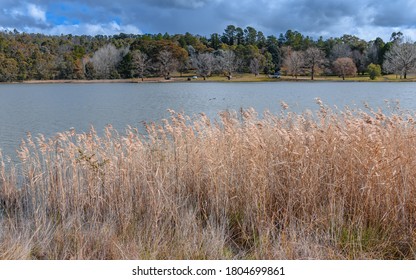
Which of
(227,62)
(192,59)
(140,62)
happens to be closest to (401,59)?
(227,62)

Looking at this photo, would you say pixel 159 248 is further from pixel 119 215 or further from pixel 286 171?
pixel 286 171

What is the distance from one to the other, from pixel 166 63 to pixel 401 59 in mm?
49021

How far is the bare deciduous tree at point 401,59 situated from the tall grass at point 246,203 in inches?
2526

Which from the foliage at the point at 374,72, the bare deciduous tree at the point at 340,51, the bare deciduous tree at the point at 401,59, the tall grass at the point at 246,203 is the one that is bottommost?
the tall grass at the point at 246,203

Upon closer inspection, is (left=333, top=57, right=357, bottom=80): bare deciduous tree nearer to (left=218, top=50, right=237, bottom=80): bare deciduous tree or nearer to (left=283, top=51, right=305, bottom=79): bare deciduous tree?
(left=283, top=51, right=305, bottom=79): bare deciduous tree

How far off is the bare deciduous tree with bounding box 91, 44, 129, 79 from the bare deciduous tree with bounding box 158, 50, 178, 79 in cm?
1064

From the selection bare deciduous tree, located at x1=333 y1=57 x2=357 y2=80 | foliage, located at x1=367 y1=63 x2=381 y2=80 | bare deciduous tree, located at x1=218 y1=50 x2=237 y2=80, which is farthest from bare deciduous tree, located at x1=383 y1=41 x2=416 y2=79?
bare deciduous tree, located at x1=218 y1=50 x2=237 y2=80

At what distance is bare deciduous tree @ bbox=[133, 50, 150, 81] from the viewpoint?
83.2 meters

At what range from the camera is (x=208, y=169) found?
17.4 ft

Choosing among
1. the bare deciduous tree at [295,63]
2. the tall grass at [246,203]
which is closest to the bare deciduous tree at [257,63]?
the bare deciduous tree at [295,63]

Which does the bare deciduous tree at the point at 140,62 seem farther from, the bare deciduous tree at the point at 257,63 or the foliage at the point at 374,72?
the foliage at the point at 374,72

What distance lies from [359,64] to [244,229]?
7769cm

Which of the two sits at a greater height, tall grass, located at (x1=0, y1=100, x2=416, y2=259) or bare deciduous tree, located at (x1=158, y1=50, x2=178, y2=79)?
bare deciduous tree, located at (x1=158, y1=50, x2=178, y2=79)

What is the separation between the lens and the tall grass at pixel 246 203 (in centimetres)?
395
